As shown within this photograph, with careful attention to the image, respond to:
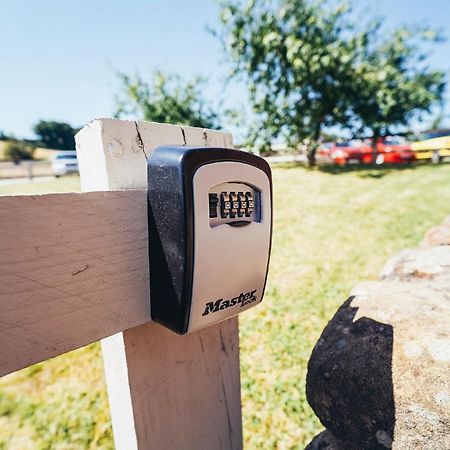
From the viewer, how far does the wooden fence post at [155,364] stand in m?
0.68

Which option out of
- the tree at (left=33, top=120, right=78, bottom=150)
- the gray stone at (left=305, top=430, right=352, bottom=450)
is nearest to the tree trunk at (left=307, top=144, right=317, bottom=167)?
the gray stone at (left=305, top=430, right=352, bottom=450)

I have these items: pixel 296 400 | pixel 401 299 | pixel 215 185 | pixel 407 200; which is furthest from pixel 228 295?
pixel 407 200

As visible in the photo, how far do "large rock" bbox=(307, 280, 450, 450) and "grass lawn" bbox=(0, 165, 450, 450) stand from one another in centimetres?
105

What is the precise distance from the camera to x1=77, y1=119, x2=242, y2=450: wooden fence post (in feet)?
2.24

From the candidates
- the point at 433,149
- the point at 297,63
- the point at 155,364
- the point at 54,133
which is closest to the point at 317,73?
the point at 297,63

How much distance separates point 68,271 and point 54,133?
5950 centimetres

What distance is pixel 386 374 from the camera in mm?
1134

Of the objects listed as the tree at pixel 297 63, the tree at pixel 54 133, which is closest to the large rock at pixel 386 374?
the tree at pixel 297 63

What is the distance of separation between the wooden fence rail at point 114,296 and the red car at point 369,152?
48.0ft

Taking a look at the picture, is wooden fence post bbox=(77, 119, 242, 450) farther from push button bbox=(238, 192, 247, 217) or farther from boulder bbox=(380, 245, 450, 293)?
boulder bbox=(380, 245, 450, 293)

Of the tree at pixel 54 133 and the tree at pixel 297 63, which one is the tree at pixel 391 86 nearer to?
the tree at pixel 297 63

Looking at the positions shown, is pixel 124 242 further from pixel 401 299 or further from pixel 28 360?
pixel 401 299

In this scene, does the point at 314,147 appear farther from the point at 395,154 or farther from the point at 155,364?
the point at 155,364

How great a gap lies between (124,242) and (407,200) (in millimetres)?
8253
